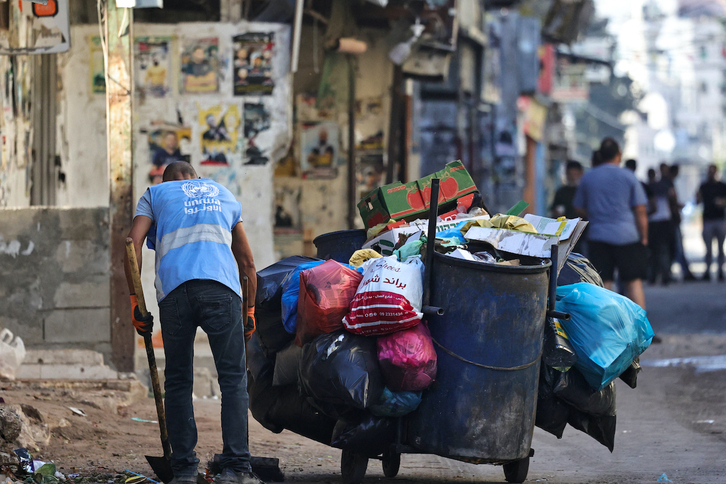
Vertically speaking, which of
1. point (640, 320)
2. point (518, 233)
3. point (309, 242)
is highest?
point (518, 233)

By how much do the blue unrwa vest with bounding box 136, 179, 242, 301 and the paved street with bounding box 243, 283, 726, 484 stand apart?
1.26 metres

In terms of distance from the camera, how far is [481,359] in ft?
13.1

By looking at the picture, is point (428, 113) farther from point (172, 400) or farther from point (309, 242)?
point (172, 400)

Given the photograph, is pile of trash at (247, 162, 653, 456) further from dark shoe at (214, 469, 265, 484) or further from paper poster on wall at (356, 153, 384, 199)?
paper poster on wall at (356, 153, 384, 199)

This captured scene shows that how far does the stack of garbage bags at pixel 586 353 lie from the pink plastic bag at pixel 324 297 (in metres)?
0.91

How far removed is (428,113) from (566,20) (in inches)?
197

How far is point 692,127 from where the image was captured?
10281cm

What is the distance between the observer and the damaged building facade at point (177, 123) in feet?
21.9

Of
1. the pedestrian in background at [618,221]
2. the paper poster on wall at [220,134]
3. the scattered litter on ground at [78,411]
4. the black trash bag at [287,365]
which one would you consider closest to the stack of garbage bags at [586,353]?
the black trash bag at [287,365]

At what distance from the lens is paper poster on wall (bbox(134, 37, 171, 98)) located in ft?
25.9

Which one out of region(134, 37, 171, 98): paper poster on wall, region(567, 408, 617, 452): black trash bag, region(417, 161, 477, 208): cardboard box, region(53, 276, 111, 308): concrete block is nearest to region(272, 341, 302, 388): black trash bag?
region(417, 161, 477, 208): cardboard box

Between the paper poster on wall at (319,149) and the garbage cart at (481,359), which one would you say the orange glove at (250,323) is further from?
the paper poster on wall at (319,149)

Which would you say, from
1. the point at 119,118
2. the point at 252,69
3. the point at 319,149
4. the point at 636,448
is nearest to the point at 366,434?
the point at 636,448

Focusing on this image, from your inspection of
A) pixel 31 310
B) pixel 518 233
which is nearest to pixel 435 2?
pixel 31 310
